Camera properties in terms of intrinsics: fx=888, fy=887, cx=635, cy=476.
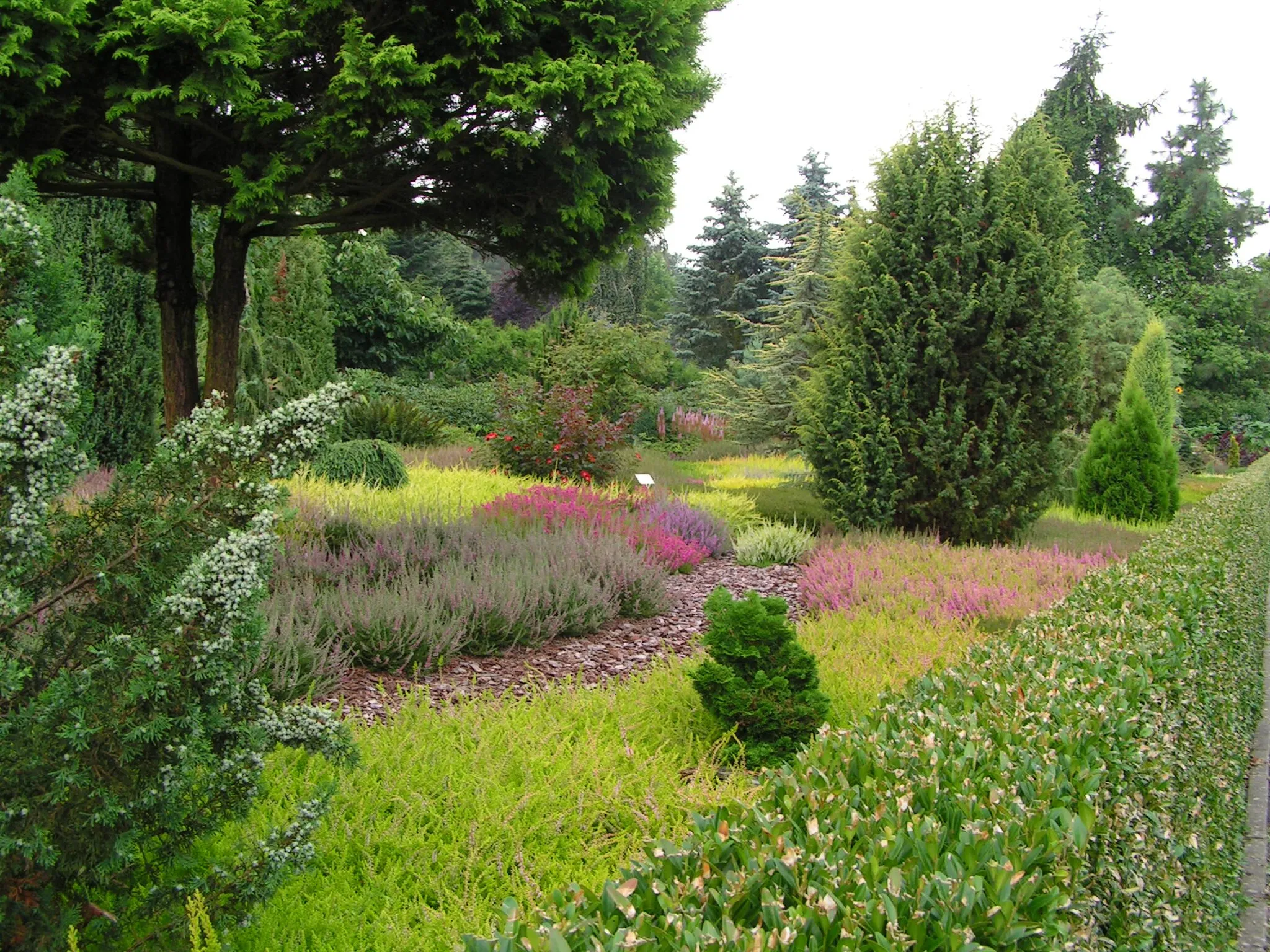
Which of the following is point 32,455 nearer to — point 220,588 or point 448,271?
point 220,588

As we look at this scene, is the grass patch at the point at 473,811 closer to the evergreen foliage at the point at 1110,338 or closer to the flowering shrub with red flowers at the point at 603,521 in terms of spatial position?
the flowering shrub with red flowers at the point at 603,521

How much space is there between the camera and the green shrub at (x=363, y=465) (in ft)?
29.0

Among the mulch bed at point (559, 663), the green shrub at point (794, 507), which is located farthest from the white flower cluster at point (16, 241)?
the green shrub at point (794, 507)

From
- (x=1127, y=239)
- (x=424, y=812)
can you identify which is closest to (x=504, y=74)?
(x=424, y=812)

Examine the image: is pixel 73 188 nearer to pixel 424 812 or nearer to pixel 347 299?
pixel 424 812

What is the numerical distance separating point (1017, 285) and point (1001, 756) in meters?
6.58

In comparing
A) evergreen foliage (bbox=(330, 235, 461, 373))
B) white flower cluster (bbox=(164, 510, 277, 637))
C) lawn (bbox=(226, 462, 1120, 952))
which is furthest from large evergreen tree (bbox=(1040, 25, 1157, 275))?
white flower cluster (bbox=(164, 510, 277, 637))

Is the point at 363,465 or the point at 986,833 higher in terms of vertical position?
the point at 363,465

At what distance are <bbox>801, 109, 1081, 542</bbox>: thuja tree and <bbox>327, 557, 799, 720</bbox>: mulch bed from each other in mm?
2088

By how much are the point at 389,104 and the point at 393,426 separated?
8972mm

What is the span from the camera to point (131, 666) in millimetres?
1756

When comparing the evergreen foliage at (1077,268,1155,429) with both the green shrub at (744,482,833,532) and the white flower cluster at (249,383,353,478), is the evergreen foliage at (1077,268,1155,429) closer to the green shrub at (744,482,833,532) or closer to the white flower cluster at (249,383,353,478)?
the green shrub at (744,482,833,532)

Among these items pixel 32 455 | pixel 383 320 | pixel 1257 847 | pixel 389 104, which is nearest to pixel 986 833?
pixel 32 455

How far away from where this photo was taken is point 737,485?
1267 cm
